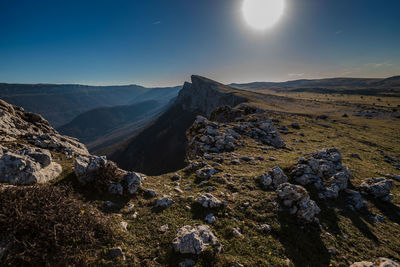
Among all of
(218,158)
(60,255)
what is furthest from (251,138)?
(60,255)

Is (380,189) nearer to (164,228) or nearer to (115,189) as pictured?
(164,228)

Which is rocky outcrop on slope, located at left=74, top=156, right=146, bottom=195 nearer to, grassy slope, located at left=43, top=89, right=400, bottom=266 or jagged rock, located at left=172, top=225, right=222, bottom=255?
grassy slope, located at left=43, top=89, right=400, bottom=266

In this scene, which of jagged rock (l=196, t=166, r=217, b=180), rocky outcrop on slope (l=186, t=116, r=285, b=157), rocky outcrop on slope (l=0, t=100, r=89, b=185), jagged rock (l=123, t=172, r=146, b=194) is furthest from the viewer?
rocky outcrop on slope (l=186, t=116, r=285, b=157)

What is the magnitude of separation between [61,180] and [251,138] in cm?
2379

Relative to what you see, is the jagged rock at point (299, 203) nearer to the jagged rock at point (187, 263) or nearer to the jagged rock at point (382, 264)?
the jagged rock at point (382, 264)

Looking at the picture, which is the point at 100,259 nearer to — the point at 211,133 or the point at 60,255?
the point at 60,255

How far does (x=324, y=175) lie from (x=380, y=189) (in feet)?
13.3

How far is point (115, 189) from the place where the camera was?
10422mm

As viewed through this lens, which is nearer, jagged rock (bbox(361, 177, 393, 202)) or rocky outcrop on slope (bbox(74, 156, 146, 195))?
rocky outcrop on slope (bbox(74, 156, 146, 195))

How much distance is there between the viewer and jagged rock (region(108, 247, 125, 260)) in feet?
20.5

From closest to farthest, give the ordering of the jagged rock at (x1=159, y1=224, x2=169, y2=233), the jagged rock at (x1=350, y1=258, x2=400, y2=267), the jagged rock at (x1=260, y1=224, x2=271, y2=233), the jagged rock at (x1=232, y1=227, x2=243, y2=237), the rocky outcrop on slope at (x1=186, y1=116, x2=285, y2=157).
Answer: the jagged rock at (x1=350, y1=258, x2=400, y2=267), the jagged rock at (x1=159, y1=224, x2=169, y2=233), the jagged rock at (x1=232, y1=227, x2=243, y2=237), the jagged rock at (x1=260, y1=224, x2=271, y2=233), the rocky outcrop on slope at (x1=186, y1=116, x2=285, y2=157)

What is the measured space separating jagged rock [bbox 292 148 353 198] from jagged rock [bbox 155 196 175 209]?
36.3ft

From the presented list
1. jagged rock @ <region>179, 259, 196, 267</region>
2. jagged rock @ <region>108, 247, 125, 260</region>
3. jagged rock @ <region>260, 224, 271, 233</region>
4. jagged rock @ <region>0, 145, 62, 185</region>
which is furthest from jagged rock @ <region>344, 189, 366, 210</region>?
jagged rock @ <region>0, 145, 62, 185</region>

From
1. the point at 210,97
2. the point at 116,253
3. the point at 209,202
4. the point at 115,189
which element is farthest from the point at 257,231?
the point at 210,97
